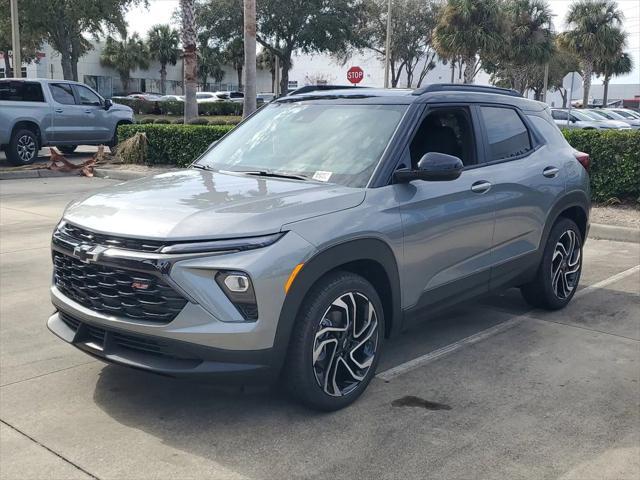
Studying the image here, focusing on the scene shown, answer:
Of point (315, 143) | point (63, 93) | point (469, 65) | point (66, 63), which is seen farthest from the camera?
point (469, 65)

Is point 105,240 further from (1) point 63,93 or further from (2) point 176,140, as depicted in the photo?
(1) point 63,93

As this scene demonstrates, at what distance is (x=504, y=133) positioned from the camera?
550 centimetres

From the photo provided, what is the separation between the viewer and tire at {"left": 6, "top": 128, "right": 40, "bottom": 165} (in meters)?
15.7

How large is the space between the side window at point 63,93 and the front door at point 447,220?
1378 centimetres

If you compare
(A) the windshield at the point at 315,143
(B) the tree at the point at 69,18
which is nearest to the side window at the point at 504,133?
(A) the windshield at the point at 315,143

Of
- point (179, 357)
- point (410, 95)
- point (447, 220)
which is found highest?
point (410, 95)

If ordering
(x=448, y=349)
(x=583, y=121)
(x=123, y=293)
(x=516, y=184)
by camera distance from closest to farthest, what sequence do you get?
1. (x=123, y=293)
2. (x=448, y=349)
3. (x=516, y=184)
4. (x=583, y=121)

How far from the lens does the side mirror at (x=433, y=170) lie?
4266 mm

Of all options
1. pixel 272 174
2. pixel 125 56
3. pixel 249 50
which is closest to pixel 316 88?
pixel 272 174

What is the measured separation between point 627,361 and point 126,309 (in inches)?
137

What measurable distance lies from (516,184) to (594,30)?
144ft

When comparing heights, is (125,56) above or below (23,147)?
above

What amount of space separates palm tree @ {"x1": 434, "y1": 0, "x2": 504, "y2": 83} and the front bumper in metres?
36.4

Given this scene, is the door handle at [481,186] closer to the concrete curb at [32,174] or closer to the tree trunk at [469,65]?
the concrete curb at [32,174]
